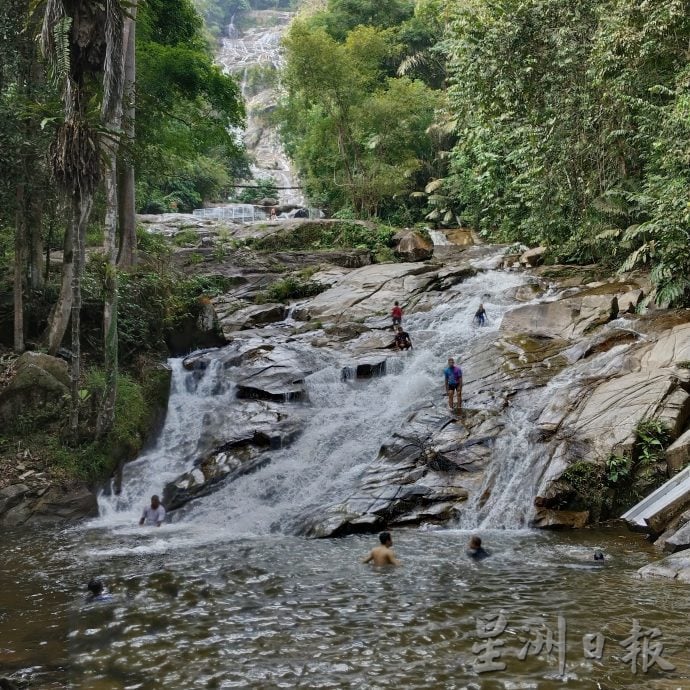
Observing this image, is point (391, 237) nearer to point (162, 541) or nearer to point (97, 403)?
point (97, 403)

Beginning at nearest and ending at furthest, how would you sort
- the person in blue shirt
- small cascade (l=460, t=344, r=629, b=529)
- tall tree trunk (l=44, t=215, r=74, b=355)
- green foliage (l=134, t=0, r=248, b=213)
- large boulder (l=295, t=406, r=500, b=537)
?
small cascade (l=460, t=344, r=629, b=529)
large boulder (l=295, t=406, r=500, b=537)
the person in blue shirt
tall tree trunk (l=44, t=215, r=74, b=355)
green foliage (l=134, t=0, r=248, b=213)

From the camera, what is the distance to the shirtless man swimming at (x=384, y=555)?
8.50 m

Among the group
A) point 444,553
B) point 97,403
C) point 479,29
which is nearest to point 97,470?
point 97,403

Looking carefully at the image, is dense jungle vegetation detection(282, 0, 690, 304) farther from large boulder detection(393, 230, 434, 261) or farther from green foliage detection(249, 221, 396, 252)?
green foliage detection(249, 221, 396, 252)

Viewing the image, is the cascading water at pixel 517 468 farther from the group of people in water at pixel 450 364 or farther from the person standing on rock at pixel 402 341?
Answer: the person standing on rock at pixel 402 341

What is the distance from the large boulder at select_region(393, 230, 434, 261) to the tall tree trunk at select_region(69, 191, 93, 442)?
1714 centimetres

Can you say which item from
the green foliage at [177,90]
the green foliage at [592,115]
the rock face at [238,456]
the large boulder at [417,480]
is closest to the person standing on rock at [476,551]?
the large boulder at [417,480]

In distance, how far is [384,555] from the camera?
28.0 ft

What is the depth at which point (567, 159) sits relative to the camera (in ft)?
64.2

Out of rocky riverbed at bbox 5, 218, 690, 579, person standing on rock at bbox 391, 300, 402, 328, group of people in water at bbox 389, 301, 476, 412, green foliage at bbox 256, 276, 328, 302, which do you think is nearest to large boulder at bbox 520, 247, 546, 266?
rocky riverbed at bbox 5, 218, 690, 579

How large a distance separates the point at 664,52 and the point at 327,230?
54.0 feet

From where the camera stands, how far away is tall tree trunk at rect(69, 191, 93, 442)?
483 inches

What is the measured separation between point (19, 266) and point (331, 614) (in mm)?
11193

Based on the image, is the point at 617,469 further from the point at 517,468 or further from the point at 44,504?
the point at 44,504
